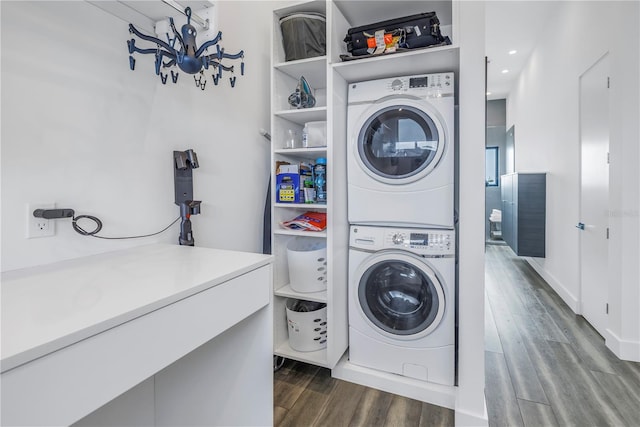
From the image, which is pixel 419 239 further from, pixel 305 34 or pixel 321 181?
pixel 305 34

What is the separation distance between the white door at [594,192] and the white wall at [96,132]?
270cm

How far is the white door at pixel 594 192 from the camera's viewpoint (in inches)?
89.8

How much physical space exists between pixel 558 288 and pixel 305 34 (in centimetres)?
355

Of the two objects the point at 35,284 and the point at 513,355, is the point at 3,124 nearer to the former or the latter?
the point at 35,284

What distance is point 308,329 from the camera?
1.89 metres

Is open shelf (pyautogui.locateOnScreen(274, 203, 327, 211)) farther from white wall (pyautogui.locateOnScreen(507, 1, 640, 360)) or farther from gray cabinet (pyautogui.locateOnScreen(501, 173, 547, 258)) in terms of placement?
gray cabinet (pyautogui.locateOnScreen(501, 173, 547, 258))

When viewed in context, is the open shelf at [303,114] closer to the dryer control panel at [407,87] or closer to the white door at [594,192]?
the dryer control panel at [407,87]

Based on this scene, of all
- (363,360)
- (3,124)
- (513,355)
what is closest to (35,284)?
(3,124)

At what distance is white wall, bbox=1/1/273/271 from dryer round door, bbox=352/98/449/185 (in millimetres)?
835

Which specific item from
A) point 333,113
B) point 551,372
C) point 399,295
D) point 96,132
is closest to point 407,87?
point 333,113

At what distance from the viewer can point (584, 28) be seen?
2.66 metres

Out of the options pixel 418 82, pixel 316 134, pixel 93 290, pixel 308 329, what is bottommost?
pixel 308 329

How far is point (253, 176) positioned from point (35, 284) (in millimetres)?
1365

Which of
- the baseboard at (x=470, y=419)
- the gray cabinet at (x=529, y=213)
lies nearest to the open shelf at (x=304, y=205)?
the baseboard at (x=470, y=419)
